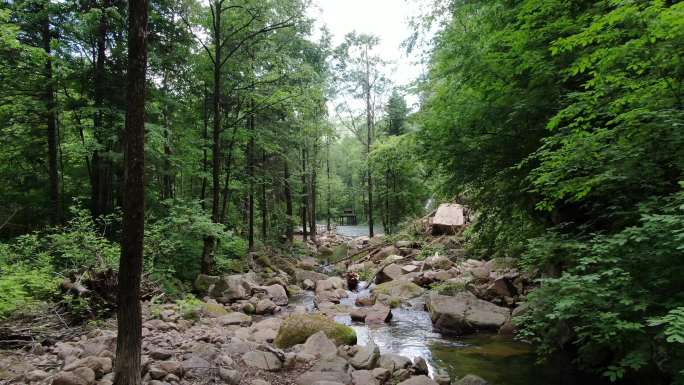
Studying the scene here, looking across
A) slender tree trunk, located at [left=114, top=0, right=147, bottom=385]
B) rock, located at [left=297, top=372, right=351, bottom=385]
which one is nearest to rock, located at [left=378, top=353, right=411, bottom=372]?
rock, located at [left=297, top=372, right=351, bottom=385]

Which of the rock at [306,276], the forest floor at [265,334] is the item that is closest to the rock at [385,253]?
the forest floor at [265,334]

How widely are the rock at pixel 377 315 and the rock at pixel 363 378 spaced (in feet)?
13.5

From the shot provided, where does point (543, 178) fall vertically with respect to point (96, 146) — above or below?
below

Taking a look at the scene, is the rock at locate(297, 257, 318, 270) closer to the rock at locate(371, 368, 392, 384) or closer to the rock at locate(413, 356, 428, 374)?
the rock at locate(413, 356, 428, 374)

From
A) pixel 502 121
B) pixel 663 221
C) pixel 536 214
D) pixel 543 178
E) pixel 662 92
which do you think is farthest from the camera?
pixel 536 214

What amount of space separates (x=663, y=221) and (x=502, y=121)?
4.20m

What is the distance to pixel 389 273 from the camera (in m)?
15.6

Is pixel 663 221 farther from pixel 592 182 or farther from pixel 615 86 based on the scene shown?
pixel 615 86

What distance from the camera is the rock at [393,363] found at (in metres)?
6.79

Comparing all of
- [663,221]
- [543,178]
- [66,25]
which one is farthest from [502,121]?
[66,25]

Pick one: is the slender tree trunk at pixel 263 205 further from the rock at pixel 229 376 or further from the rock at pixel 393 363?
the rock at pixel 229 376

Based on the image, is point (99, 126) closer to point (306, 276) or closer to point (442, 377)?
point (306, 276)

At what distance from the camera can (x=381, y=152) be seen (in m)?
18.6

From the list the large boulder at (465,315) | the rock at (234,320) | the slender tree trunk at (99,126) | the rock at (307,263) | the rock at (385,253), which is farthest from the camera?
the rock at (307,263)
